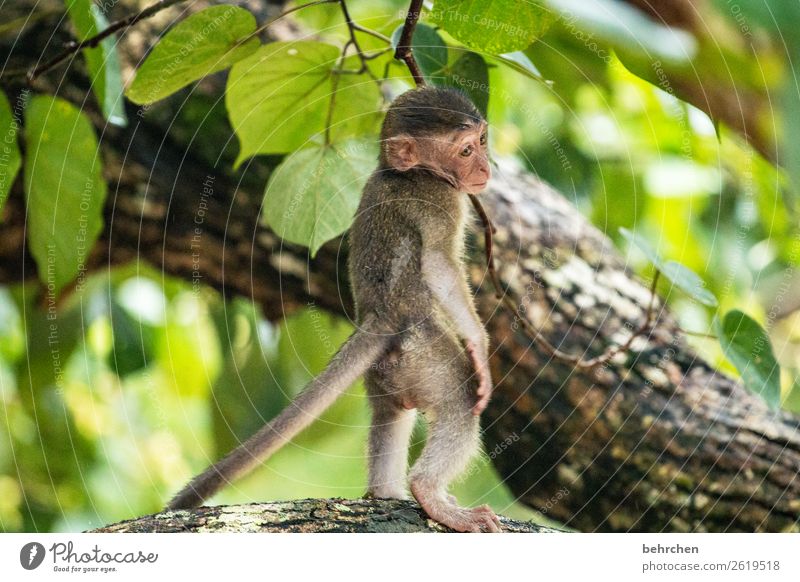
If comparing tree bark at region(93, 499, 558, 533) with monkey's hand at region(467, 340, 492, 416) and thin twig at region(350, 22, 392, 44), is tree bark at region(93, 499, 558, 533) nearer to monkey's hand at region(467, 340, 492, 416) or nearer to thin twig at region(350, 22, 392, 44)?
monkey's hand at region(467, 340, 492, 416)

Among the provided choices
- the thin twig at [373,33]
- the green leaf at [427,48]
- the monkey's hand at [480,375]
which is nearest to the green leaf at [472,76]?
the green leaf at [427,48]

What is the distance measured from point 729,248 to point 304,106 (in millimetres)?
1306

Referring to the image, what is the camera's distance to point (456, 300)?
1932 mm

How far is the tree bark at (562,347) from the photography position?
8.21 feet

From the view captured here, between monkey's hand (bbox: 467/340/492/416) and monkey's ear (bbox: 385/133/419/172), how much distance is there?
0.41 m

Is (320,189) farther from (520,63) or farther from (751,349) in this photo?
(751,349)

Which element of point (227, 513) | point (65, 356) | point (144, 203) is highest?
point (144, 203)

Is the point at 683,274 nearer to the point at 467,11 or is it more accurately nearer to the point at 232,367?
the point at 467,11

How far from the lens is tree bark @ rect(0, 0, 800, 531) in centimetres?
250

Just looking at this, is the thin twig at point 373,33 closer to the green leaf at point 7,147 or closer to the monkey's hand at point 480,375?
the monkey's hand at point 480,375

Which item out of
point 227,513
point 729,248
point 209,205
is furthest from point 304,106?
point 729,248

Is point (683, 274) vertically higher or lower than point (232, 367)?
higher

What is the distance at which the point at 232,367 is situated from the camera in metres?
2.44

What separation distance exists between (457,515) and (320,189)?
2.58 ft
